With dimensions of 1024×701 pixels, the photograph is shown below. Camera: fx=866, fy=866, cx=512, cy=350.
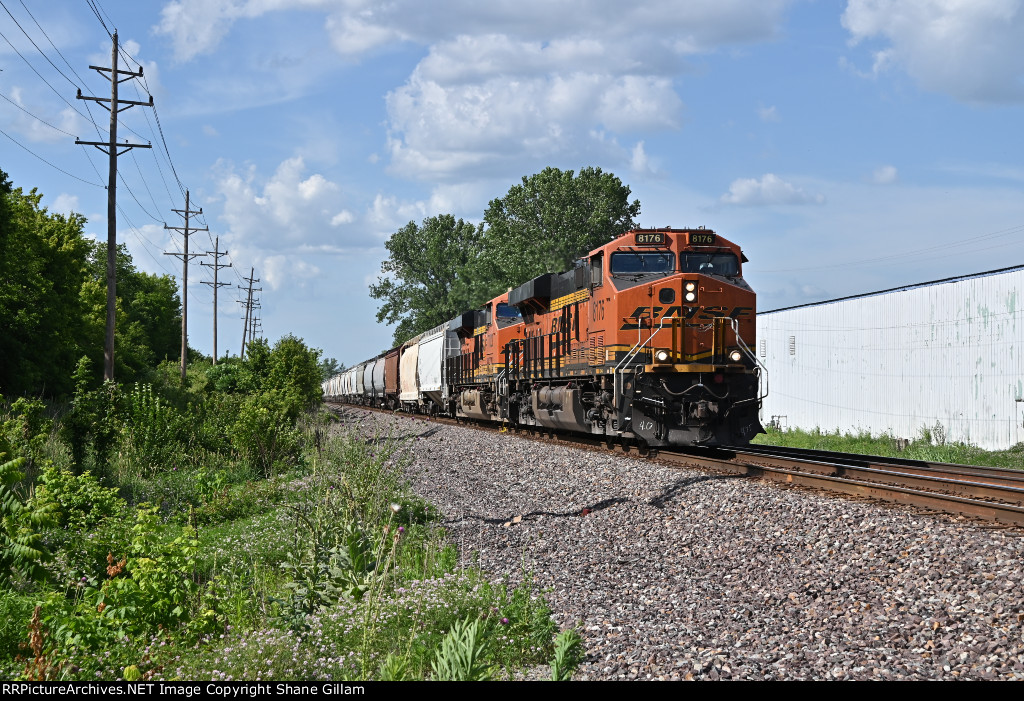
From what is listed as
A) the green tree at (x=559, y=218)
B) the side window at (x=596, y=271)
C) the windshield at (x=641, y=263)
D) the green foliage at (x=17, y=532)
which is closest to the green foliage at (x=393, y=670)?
the green foliage at (x=17, y=532)

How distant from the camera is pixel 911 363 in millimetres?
23078

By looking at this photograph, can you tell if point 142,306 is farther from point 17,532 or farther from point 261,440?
point 17,532

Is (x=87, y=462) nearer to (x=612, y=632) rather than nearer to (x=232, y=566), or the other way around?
(x=232, y=566)

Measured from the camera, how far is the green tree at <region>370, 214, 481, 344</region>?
254 feet

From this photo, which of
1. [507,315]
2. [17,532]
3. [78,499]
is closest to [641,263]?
[507,315]

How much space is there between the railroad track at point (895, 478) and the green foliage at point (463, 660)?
17.9 feet

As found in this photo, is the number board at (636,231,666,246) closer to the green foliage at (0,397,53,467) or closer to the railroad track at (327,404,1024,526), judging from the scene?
the railroad track at (327,404,1024,526)

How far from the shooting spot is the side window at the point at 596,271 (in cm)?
1583

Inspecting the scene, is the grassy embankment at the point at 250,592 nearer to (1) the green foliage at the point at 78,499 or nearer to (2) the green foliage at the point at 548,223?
(1) the green foliage at the point at 78,499

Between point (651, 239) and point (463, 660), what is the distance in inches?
463

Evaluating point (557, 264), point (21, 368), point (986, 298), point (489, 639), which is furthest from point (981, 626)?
point (557, 264)

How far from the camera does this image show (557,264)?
5431 cm

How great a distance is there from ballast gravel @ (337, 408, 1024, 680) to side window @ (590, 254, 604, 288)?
200 inches

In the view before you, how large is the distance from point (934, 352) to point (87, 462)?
64.4ft
